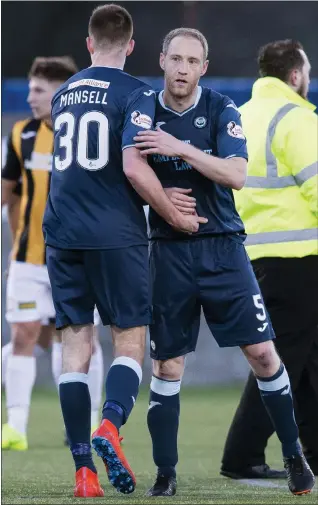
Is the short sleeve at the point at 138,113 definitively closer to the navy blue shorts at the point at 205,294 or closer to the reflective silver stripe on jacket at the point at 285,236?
the navy blue shorts at the point at 205,294

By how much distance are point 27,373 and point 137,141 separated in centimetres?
329

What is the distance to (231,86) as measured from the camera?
10.6 metres

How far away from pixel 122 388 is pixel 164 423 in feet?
1.32

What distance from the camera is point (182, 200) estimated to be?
525 centimetres

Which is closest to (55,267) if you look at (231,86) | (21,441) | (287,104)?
(287,104)

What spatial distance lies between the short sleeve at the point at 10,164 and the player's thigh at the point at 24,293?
0.53 metres

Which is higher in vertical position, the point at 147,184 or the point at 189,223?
the point at 147,184

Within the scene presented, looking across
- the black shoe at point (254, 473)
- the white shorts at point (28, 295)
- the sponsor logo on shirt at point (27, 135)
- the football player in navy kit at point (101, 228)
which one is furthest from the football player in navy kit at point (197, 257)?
the sponsor logo on shirt at point (27, 135)

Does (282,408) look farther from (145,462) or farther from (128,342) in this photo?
(145,462)

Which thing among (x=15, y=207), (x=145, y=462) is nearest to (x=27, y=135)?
(x=15, y=207)

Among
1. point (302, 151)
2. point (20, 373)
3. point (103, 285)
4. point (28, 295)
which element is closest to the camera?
point (103, 285)

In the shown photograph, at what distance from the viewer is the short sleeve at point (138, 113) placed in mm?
5105

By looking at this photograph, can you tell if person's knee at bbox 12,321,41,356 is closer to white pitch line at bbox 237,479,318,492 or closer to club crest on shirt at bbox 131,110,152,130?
white pitch line at bbox 237,479,318,492

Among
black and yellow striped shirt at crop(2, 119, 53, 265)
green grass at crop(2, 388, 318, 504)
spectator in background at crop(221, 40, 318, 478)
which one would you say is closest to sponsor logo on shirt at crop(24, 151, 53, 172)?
black and yellow striped shirt at crop(2, 119, 53, 265)
